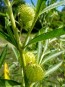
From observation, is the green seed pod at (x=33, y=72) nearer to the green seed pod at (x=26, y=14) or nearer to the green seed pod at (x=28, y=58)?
the green seed pod at (x=28, y=58)

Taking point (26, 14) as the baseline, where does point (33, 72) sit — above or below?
below

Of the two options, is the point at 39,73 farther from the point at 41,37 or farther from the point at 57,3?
the point at 57,3

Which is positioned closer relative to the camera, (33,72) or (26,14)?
(33,72)

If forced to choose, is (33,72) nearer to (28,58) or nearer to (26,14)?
(28,58)

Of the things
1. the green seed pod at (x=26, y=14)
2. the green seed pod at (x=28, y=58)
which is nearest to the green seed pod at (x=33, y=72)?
the green seed pod at (x=28, y=58)

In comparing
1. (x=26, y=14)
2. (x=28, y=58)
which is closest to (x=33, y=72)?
(x=28, y=58)

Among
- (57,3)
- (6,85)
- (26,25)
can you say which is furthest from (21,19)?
(6,85)

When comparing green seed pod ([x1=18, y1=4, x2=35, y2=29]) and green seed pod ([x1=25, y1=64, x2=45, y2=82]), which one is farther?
green seed pod ([x1=18, y1=4, x2=35, y2=29])

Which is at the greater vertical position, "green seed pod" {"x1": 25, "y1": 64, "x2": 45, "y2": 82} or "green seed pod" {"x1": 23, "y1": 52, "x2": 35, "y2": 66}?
"green seed pod" {"x1": 23, "y1": 52, "x2": 35, "y2": 66}

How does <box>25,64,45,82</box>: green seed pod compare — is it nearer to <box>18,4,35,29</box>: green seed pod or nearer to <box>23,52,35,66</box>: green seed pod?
<box>23,52,35,66</box>: green seed pod

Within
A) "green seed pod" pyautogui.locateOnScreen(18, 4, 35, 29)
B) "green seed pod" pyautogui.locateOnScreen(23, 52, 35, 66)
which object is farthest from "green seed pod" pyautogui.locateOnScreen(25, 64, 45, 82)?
"green seed pod" pyautogui.locateOnScreen(18, 4, 35, 29)

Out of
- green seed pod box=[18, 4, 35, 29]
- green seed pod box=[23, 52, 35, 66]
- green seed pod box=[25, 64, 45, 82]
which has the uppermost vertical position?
green seed pod box=[18, 4, 35, 29]
